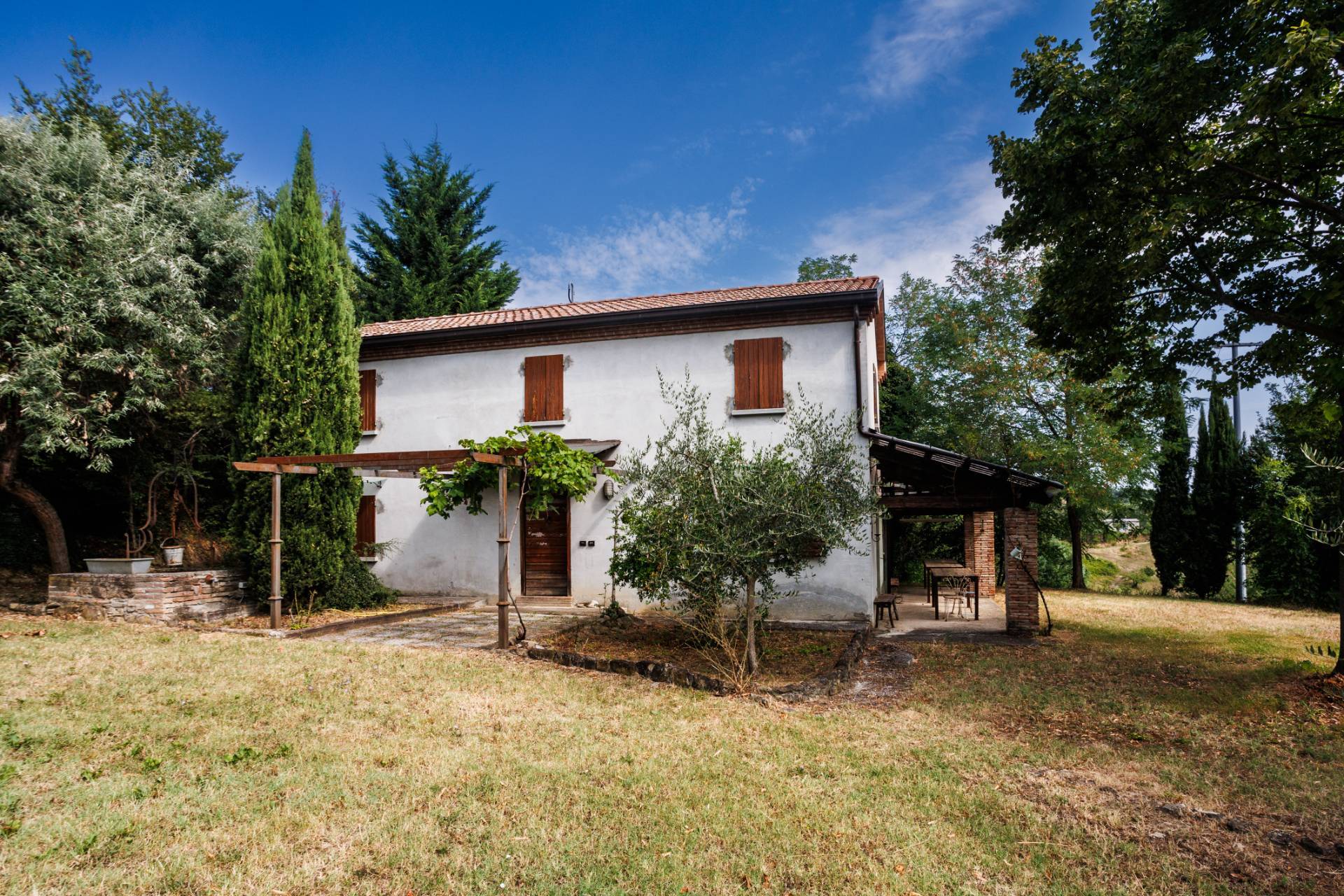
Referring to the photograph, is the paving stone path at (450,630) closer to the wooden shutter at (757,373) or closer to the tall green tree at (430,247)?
the wooden shutter at (757,373)

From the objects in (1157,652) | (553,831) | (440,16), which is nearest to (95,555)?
(440,16)

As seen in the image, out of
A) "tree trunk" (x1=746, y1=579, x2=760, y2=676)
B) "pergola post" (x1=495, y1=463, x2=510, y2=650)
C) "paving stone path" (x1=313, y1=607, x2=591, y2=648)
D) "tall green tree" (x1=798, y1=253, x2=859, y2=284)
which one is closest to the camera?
"tree trunk" (x1=746, y1=579, x2=760, y2=676)

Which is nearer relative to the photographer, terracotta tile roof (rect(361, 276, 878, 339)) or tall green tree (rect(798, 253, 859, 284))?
terracotta tile roof (rect(361, 276, 878, 339))

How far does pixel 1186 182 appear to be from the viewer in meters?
7.17

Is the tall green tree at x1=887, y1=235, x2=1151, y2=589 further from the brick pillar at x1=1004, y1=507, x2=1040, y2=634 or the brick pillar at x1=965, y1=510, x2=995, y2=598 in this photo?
the brick pillar at x1=1004, y1=507, x2=1040, y2=634

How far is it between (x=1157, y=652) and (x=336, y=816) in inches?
412

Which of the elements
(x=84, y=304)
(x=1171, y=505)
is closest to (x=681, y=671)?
(x=84, y=304)

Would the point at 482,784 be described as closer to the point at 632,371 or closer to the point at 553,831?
the point at 553,831

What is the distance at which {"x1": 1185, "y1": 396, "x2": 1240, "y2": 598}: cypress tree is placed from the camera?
17.6 metres

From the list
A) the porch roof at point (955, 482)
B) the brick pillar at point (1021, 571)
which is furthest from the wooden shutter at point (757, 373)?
the brick pillar at point (1021, 571)

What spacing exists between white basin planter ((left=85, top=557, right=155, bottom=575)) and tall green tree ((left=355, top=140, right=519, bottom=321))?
13999 millimetres

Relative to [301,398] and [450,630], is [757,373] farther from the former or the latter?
[301,398]

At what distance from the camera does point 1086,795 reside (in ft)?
13.8

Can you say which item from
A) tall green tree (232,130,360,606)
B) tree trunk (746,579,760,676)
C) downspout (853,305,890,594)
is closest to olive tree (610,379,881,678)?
tree trunk (746,579,760,676)
